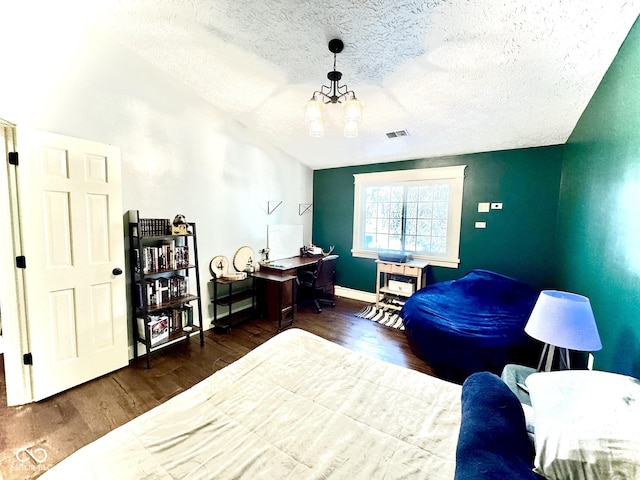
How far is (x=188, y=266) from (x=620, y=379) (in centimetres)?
303

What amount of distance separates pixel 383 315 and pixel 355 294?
2.77 feet

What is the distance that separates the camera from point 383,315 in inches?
150

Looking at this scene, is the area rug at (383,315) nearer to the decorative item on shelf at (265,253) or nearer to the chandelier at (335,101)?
the decorative item on shelf at (265,253)

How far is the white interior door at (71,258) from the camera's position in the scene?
1915 mm

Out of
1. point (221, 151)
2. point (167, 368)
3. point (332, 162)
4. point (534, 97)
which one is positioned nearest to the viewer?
point (534, 97)

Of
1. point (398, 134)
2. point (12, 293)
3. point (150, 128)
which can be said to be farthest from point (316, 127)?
point (12, 293)

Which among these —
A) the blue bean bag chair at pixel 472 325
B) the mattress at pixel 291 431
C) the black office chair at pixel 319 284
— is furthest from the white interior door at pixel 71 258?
the blue bean bag chair at pixel 472 325

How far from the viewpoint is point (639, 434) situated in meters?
0.65

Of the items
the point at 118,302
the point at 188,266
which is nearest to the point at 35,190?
the point at 118,302

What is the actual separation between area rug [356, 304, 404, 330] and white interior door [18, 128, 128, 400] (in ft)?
9.23

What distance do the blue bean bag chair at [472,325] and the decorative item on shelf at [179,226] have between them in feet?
7.90

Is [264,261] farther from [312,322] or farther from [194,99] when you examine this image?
[194,99]

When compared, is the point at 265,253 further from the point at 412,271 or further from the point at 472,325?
the point at 472,325

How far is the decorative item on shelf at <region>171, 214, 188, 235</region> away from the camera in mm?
2643
